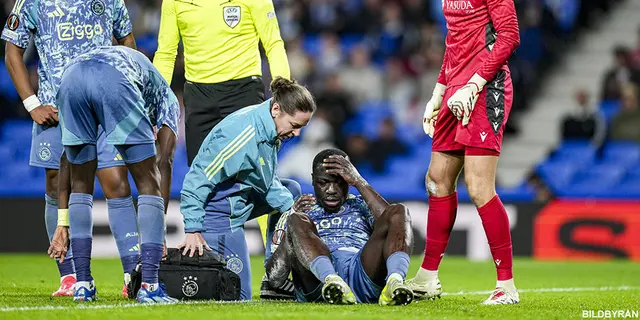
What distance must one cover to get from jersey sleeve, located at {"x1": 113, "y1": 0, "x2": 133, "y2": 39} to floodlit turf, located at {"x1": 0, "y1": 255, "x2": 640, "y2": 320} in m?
1.85

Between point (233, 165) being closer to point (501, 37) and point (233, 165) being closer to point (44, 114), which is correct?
point (44, 114)

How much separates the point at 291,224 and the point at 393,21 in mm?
11403

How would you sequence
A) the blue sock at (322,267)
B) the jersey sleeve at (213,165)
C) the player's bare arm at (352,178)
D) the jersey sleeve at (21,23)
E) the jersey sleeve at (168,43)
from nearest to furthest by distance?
the blue sock at (322,267) < the jersey sleeve at (213,165) < the player's bare arm at (352,178) < the jersey sleeve at (21,23) < the jersey sleeve at (168,43)

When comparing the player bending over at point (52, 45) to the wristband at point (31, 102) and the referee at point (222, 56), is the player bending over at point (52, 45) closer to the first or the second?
the wristband at point (31, 102)

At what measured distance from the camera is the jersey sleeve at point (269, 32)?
25.1 feet

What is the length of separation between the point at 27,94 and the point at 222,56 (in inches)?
61.7

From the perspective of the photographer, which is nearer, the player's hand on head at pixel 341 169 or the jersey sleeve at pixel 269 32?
the player's hand on head at pixel 341 169

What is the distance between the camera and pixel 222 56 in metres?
7.68

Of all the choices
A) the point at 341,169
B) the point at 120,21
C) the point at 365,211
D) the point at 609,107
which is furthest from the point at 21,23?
the point at 609,107

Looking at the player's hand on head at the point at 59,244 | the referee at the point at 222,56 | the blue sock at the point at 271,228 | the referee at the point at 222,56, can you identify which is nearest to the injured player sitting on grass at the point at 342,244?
the blue sock at the point at 271,228

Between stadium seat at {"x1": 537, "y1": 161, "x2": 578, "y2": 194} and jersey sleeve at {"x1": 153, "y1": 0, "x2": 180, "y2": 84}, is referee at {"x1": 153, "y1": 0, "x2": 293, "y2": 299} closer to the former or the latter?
jersey sleeve at {"x1": 153, "y1": 0, "x2": 180, "y2": 84}

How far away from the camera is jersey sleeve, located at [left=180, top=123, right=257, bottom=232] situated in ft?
19.5

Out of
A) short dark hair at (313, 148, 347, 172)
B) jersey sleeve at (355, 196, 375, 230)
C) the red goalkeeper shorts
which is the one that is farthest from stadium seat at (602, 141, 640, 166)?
short dark hair at (313, 148, 347, 172)

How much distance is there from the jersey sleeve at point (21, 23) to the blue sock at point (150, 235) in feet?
6.55
